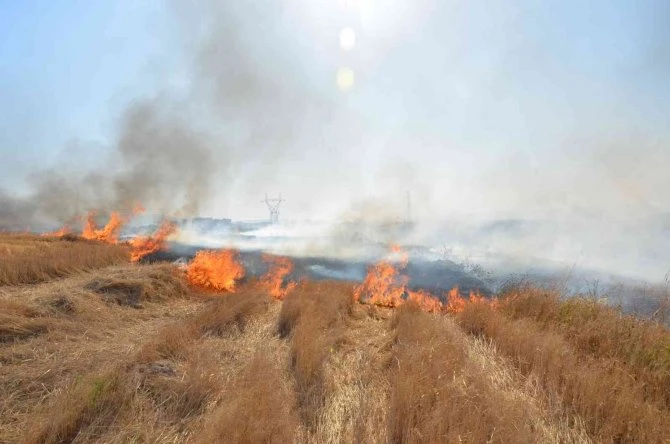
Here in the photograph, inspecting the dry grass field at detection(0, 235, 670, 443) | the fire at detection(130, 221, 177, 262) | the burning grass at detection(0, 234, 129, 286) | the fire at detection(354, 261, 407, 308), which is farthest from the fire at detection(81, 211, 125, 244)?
the fire at detection(354, 261, 407, 308)

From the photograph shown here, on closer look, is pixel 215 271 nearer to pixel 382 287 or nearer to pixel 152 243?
pixel 382 287

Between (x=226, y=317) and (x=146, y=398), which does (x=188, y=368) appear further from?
(x=226, y=317)

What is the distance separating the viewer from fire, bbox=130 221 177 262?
1482cm

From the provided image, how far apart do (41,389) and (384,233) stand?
52.5 feet

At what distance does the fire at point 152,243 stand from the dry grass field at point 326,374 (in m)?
7.38

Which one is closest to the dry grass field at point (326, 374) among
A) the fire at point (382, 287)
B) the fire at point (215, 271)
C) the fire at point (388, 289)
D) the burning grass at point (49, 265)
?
the burning grass at point (49, 265)

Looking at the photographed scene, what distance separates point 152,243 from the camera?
55.9 feet

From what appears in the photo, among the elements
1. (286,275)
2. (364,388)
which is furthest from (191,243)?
(364,388)

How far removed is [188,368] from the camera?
174 inches

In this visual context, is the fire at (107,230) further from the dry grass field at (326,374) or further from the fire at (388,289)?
the fire at (388,289)

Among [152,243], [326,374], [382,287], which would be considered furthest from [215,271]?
[326,374]

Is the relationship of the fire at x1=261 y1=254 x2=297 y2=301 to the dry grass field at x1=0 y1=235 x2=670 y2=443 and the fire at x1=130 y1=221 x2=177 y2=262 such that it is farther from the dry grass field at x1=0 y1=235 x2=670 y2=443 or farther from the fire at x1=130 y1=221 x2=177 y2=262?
the fire at x1=130 y1=221 x2=177 y2=262

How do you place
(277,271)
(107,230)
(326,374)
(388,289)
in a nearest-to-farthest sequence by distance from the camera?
(326,374)
(388,289)
(277,271)
(107,230)

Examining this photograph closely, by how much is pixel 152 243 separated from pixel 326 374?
15.3m
